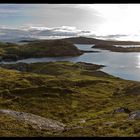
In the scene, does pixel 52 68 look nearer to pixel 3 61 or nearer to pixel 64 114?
pixel 3 61

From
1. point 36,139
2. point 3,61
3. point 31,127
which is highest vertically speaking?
point 36,139

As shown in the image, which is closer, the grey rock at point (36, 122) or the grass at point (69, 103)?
the grass at point (69, 103)

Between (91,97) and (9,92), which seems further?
(91,97)

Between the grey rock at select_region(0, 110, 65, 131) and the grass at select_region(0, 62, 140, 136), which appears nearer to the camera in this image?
the grass at select_region(0, 62, 140, 136)

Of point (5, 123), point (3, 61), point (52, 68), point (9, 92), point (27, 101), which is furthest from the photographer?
point (3, 61)

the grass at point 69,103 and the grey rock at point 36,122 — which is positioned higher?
the grey rock at point 36,122

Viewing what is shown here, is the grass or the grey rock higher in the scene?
the grey rock

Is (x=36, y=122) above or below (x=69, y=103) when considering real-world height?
above

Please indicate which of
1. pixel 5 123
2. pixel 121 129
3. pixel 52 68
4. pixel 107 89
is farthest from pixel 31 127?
pixel 52 68

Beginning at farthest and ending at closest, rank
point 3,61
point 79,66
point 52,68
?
point 3,61, point 79,66, point 52,68

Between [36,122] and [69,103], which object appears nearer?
[36,122]

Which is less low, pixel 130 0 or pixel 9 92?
pixel 130 0
